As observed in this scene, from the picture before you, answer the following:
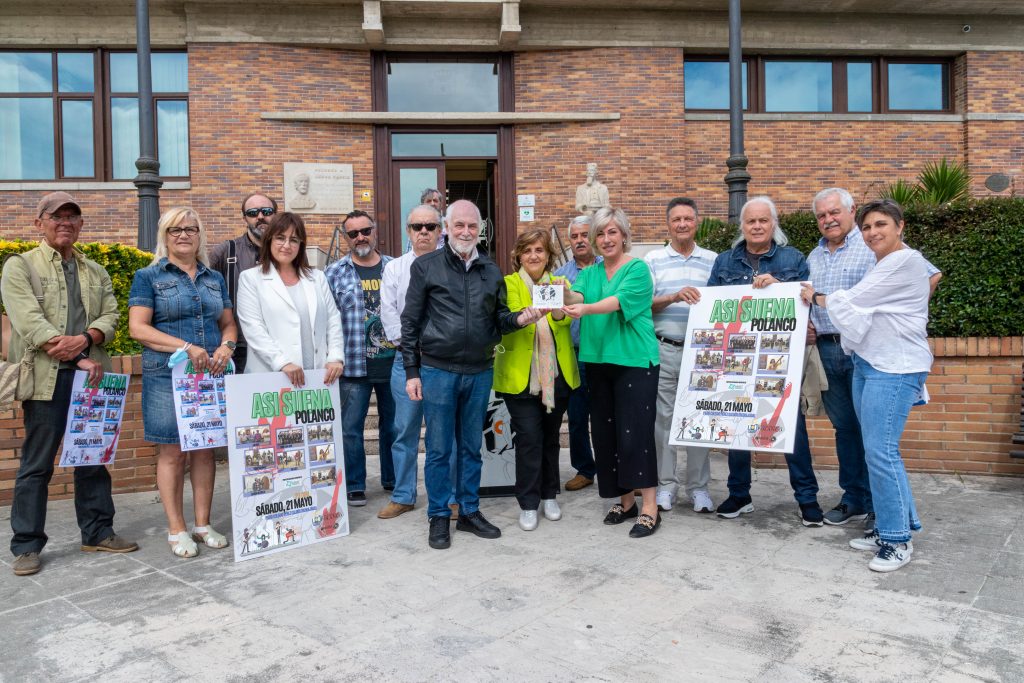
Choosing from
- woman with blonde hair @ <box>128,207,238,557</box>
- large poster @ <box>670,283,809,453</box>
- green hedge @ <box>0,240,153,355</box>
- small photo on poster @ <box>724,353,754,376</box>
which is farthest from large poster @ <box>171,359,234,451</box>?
small photo on poster @ <box>724,353,754,376</box>

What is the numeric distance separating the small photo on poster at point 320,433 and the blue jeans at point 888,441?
3.15m

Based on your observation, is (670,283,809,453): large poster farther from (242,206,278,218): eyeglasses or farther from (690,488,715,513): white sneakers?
(242,206,278,218): eyeglasses

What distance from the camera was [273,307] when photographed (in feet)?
13.7

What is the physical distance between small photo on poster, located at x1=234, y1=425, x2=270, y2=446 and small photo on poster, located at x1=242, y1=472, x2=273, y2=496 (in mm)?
193

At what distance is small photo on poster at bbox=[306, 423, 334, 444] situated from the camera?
4223mm

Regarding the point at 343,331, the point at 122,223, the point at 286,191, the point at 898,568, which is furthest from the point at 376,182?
the point at 898,568

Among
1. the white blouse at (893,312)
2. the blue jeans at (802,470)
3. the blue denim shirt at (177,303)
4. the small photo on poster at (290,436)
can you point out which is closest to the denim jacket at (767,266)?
the white blouse at (893,312)

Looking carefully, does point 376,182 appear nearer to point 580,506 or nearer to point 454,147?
point 454,147

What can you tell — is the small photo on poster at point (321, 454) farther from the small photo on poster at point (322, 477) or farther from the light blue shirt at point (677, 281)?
the light blue shirt at point (677, 281)

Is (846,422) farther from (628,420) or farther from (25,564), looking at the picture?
(25,564)

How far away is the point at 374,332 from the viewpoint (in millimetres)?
5086

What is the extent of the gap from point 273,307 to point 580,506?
253cm

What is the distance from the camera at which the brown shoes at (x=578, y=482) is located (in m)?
5.46

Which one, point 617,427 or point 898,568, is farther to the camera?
point 617,427
